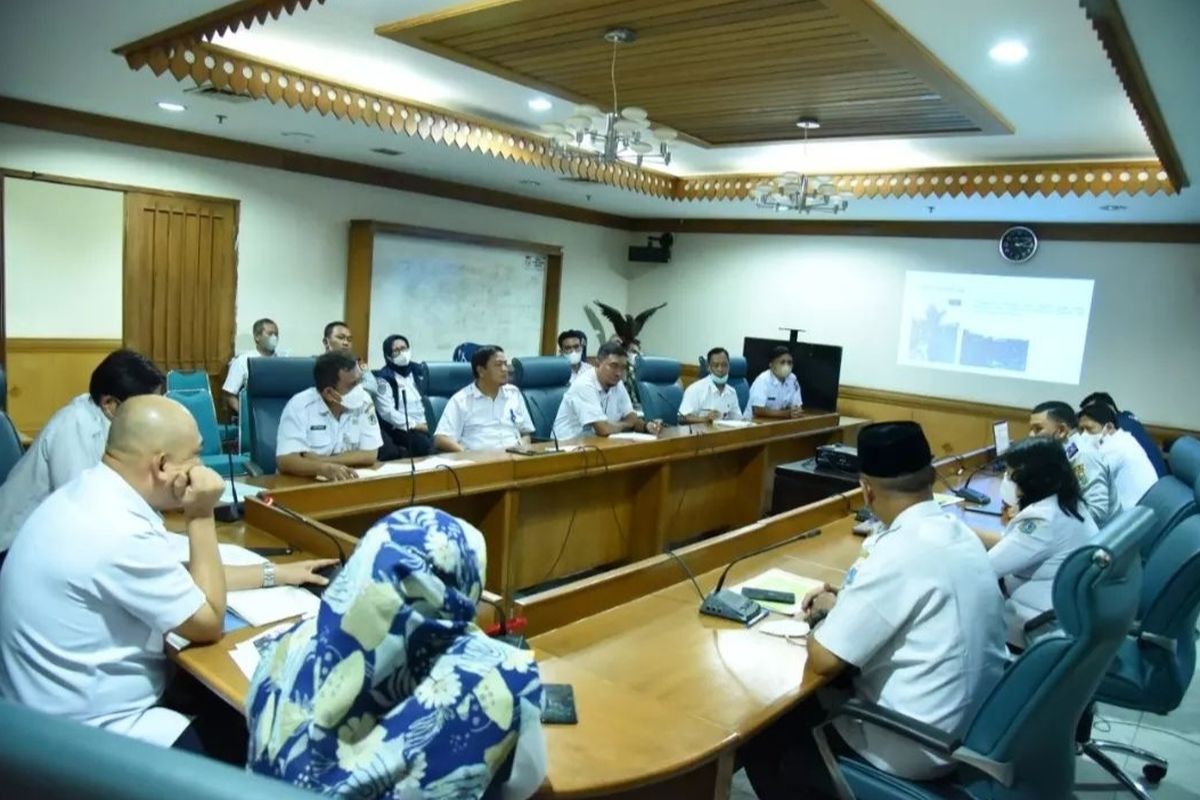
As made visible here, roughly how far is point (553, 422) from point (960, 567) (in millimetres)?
3468

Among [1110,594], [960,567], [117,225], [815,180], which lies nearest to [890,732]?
[960,567]

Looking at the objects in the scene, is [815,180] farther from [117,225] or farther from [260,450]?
[117,225]

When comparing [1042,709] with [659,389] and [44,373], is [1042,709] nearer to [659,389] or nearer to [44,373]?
[659,389]

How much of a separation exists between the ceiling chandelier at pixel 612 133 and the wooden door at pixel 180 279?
9.84 ft

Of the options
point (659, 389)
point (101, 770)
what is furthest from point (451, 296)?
point (101, 770)

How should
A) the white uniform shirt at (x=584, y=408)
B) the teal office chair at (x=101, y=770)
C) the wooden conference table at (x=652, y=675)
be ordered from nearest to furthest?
the teal office chair at (x=101, y=770) → the wooden conference table at (x=652, y=675) → the white uniform shirt at (x=584, y=408)

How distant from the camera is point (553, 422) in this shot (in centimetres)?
497

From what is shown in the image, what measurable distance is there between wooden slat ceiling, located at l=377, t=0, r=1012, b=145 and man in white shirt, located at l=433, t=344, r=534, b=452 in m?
1.48

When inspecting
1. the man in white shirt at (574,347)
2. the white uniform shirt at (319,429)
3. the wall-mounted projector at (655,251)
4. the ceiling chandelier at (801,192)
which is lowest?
the white uniform shirt at (319,429)

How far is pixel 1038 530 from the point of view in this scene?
2.47 metres

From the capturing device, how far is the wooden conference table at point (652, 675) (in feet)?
4.28

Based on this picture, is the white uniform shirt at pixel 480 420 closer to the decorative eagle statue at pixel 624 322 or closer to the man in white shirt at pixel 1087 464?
the man in white shirt at pixel 1087 464

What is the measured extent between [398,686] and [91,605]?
0.85m

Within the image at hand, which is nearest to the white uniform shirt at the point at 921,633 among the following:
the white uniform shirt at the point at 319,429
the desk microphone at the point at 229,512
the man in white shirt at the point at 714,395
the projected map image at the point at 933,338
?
the desk microphone at the point at 229,512
